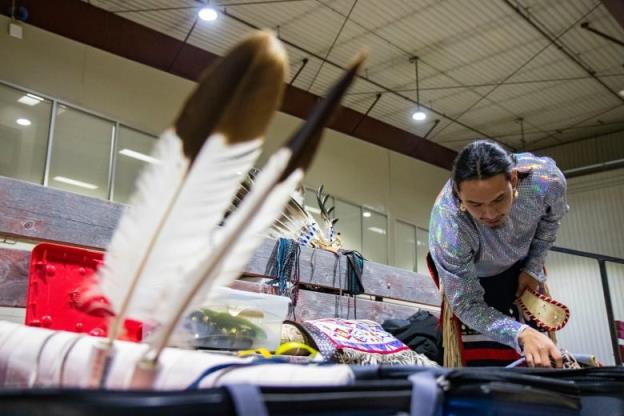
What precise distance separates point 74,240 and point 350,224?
5.78m

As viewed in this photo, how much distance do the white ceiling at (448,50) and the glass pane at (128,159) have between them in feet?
3.81

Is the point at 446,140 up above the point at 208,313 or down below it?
above

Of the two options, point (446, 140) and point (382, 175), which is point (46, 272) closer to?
point (382, 175)

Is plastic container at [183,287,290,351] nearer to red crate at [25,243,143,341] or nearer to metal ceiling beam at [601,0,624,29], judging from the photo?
red crate at [25,243,143,341]

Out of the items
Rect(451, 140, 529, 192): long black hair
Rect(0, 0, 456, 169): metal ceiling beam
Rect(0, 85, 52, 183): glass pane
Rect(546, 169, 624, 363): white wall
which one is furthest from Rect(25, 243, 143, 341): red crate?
Rect(546, 169, 624, 363): white wall

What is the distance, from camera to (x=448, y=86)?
685 centimetres

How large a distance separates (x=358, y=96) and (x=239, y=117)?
6673 mm

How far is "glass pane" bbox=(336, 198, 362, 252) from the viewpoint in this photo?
23.0 ft

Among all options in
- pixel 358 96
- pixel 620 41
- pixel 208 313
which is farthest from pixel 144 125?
pixel 620 41

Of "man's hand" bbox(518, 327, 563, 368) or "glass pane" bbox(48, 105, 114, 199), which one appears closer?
"man's hand" bbox(518, 327, 563, 368)

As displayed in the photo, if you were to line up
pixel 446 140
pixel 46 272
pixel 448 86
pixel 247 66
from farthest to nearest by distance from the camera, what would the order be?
pixel 446 140 < pixel 448 86 < pixel 46 272 < pixel 247 66

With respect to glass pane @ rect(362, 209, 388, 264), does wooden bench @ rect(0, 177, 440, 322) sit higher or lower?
lower

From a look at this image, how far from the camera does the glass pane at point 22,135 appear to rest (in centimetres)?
454

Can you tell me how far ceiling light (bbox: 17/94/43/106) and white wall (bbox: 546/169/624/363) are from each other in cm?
767
